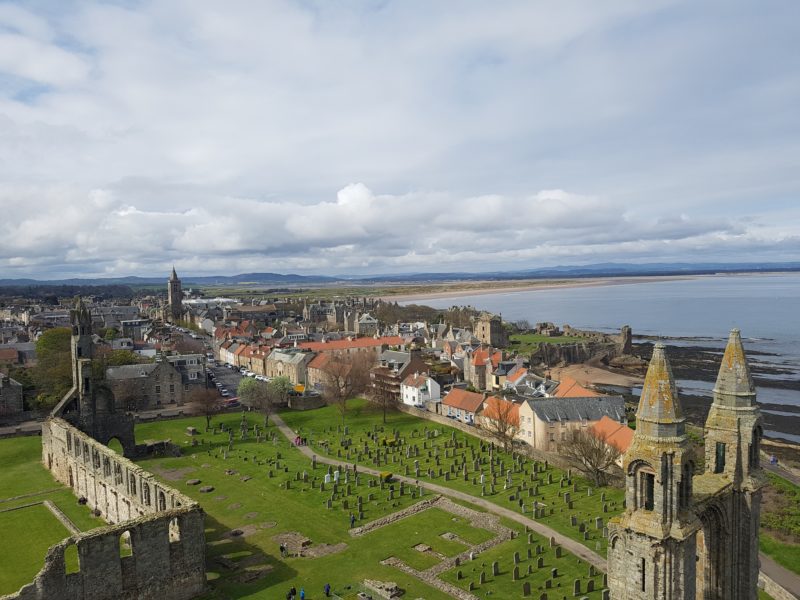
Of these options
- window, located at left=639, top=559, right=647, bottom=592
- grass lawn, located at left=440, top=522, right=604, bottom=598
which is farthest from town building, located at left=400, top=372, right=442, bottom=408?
window, located at left=639, top=559, right=647, bottom=592

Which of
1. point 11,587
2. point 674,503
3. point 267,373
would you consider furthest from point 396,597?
point 267,373

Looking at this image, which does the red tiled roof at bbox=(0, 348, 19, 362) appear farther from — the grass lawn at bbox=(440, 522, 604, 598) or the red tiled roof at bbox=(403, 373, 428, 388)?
the grass lawn at bbox=(440, 522, 604, 598)

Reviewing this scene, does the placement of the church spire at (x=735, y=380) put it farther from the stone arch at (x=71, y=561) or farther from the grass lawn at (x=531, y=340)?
the grass lawn at (x=531, y=340)

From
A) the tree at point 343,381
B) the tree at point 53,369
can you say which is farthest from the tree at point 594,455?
the tree at point 53,369

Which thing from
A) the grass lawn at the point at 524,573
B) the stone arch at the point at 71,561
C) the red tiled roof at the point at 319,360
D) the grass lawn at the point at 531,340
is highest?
the red tiled roof at the point at 319,360

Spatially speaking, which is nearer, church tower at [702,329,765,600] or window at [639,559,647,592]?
window at [639,559,647,592]

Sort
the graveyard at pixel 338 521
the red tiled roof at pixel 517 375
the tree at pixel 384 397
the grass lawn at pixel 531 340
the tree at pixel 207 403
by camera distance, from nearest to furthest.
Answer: the graveyard at pixel 338 521 → the tree at pixel 207 403 → the tree at pixel 384 397 → the red tiled roof at pixel 517 375 → the grass lawn at pixel 531 340

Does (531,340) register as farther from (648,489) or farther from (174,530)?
(648,489)

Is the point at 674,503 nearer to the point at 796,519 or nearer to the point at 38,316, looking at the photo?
the point at 796,519
